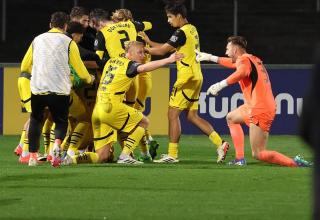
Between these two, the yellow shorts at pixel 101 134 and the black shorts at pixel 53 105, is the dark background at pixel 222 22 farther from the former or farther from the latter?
the black shorts at pixel 53 105

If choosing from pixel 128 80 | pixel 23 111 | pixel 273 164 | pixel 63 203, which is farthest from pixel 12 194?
pixel 23 111

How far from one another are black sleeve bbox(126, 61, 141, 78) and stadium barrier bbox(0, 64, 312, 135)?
6.40 m

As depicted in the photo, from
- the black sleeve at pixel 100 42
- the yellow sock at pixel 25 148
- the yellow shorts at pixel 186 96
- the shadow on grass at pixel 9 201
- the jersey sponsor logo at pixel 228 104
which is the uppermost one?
the black sleeve at pixel 100 42

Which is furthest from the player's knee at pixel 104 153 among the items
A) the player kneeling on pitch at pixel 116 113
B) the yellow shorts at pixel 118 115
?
the yellow shorts at pixel 118 115

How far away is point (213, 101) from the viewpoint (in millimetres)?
18859

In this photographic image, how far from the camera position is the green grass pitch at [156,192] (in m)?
7.97

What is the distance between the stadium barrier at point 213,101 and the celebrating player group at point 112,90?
4.31 metres

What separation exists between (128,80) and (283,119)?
698 cm

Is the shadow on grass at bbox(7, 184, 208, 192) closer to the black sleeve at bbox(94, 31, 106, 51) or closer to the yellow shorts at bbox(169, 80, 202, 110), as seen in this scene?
the yellow shorts at bbox(169, 80, 202, 110)

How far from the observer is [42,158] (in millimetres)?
13352

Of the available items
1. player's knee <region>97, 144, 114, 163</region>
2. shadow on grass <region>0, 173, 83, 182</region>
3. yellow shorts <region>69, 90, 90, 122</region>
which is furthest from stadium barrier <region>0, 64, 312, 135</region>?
shadow on grass <region>0, 173, 83, 182</region>

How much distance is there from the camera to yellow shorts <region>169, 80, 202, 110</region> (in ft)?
44.5

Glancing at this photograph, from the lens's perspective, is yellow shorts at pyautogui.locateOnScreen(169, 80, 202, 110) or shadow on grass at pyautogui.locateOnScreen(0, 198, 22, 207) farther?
yellow shorts at pyautogui.locateOnScreen(169, 80, 202, 110)

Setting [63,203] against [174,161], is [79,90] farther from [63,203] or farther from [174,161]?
[63,203]
